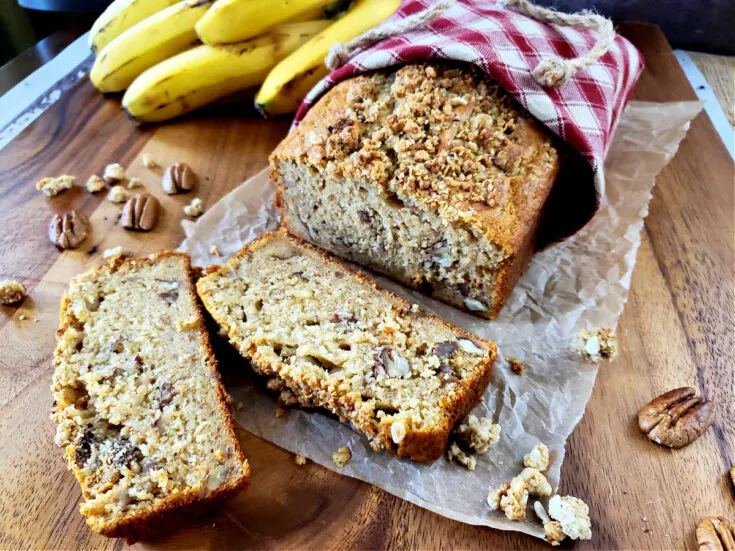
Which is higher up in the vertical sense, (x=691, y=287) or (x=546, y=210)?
(x=546, y=210)

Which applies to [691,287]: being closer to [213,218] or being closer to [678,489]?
[678,489]

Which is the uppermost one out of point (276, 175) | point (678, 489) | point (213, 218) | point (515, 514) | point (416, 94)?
point (416, 94)

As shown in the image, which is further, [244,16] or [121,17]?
[121,17]

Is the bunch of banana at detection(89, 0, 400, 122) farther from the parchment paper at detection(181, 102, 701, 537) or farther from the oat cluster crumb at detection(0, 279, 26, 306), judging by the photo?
the oat cluster crumb at detection(0, 279, 26, 306)

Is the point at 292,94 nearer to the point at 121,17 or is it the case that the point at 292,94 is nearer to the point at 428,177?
the point at 121,17

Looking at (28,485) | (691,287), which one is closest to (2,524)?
(28,485)

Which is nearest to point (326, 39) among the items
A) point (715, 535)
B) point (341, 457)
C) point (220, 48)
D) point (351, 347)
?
point (220, 48)
